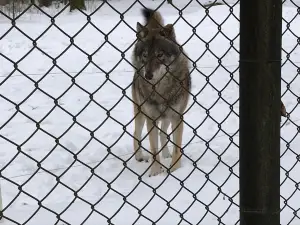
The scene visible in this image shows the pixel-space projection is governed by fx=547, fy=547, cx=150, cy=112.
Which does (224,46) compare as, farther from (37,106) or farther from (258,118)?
(258,118)

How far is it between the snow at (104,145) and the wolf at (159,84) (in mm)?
218

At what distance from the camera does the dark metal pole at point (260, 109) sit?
75.6 inches

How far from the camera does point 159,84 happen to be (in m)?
4.59

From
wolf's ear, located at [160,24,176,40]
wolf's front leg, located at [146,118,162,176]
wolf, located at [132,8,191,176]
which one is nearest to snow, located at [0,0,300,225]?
wolf's front leg, located at [146,118,162,176]

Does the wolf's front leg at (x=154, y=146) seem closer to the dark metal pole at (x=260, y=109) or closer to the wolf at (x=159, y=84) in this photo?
the wolf at (x=159, y=84)

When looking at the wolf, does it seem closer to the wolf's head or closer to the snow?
→ the wolf's head

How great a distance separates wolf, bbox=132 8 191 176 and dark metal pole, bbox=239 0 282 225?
1499mm

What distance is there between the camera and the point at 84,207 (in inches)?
140

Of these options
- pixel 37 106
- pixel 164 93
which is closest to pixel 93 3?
pixel 37 106

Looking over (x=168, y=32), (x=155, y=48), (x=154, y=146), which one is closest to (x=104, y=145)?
(x=155, y=48)

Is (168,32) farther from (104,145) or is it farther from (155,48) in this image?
(104,145)

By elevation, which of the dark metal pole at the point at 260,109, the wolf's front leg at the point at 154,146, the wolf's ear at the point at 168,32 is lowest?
the dark metal pole at the point at 260,109

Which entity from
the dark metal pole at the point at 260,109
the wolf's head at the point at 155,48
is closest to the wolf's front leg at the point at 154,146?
the wolf's head at the point at 155,48

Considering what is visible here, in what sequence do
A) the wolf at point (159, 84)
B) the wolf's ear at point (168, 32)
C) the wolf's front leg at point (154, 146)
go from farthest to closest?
1. the wolf's front leg at point (154, 146)
2. the wolf at point (159, 84)
3. the wolf's ear at point (168, 32)
